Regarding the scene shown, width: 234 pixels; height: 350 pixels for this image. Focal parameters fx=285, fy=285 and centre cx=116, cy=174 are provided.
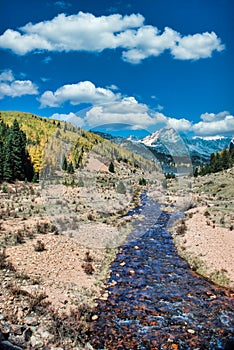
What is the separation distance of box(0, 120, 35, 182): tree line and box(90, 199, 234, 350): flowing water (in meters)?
36.1

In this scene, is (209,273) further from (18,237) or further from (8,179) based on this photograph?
(8,179)

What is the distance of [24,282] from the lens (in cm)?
1281

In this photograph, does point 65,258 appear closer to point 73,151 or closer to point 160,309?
point 160,309

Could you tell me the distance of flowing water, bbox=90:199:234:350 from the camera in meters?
10.1

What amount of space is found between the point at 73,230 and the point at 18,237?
5.27 metres

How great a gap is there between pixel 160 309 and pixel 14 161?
145 ft

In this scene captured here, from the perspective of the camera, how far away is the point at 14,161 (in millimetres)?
50812

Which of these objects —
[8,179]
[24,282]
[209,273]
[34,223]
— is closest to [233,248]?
[209,273]

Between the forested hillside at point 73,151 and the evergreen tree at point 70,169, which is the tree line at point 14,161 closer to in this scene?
the forested hillside at point 73,151

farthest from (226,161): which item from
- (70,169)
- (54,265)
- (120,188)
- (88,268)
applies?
(54,265)

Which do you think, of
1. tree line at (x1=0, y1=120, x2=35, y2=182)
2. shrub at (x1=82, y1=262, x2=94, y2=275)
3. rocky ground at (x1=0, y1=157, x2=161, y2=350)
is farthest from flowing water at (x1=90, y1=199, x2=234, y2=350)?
tree line at (x1=0, y1=120, x2=35, y2=182)

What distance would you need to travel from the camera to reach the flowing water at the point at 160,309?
397 inches

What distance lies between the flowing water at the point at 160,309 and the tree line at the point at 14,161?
36.1m

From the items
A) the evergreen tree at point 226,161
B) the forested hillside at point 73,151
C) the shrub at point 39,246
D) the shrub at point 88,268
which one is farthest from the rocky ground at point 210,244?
the evergreen tree at point 226,161
